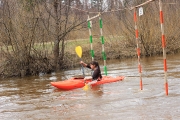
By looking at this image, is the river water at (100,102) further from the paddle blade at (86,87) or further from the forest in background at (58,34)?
the forest in background at (58,34)

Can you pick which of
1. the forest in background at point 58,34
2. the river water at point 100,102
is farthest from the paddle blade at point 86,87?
the forest in background at point 58,34

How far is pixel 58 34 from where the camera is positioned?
51.8 ft

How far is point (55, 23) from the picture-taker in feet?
51.6

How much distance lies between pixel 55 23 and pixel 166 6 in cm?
719

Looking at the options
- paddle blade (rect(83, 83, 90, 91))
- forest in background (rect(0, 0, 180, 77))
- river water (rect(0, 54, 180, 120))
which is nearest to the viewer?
river water (rect(0, 54, 180, 120))

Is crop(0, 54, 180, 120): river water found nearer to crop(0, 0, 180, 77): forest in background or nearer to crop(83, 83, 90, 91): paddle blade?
crop(83, 83, 90, 91): paddle blade

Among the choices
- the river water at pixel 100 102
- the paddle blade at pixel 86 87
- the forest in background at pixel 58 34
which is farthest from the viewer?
the forest in background at pixel 58 34

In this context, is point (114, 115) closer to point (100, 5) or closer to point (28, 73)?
point (28, 73)

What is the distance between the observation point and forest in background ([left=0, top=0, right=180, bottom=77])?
1426 cm

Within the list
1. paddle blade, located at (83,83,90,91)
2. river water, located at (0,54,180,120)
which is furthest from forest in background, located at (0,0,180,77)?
river water, located at (0,54,180,120)

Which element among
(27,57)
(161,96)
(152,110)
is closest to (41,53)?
(27,57)

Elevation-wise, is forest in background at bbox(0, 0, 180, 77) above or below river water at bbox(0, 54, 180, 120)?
above

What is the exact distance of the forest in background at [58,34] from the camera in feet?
46.8

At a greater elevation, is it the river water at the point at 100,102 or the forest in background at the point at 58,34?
the forest in background at the point at 58,34
